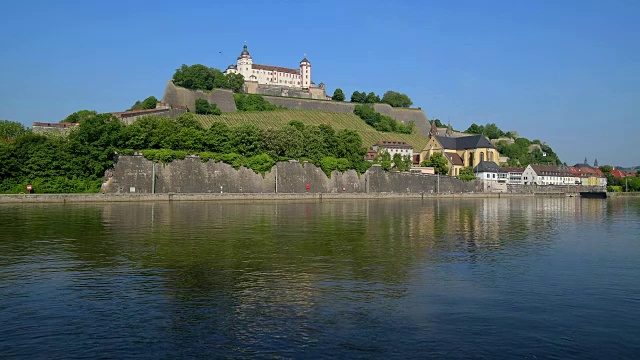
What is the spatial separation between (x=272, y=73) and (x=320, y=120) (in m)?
28.1

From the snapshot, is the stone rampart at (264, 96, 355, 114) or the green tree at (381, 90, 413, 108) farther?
the green tree at (381, 90, 413, 108)

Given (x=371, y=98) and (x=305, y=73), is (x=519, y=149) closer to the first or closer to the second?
(x=371, y=98)

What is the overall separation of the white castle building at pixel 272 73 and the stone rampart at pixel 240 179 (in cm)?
5535

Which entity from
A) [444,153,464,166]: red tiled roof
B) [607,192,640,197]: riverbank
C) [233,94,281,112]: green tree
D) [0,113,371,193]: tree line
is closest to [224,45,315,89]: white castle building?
[233,94,281,112]: green tree

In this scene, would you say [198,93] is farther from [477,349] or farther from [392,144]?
[477,349]

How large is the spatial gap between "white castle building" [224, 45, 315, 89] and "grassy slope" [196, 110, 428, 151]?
22.1 metres

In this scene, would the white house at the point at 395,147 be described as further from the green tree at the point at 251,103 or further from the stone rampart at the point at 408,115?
the green tree at the point at 251,103

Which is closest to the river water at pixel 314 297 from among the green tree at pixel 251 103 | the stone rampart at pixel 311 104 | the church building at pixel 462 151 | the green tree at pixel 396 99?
the church building at pixel 462 151

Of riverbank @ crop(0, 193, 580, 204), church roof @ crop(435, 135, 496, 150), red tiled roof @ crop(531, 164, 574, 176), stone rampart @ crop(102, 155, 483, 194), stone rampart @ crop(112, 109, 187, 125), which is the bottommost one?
riverbank @ crop(0, 193, 580, 204)

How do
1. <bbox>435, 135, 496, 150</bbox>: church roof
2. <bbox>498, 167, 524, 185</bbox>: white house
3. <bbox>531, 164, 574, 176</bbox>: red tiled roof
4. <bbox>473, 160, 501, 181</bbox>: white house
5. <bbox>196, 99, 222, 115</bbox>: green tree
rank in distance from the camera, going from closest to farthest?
<bbox>196, 99, 222, 115</bbox>: green tree < <bbox>473, 160, 501, 181</bbox>: white house < <bbox>498, 167, 524, 185</bbox>: white house < <bbox>435, 135, 496, 150</bbox>: church roof < <bbox>531, 164, 574, 176</bbox>: red tiled roof

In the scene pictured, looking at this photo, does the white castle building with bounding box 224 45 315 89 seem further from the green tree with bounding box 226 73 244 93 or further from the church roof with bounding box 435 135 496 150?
the church roof with bounding box 435 135 496 150

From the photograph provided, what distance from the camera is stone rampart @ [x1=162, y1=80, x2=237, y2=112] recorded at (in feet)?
277

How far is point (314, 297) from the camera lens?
35.7 ft

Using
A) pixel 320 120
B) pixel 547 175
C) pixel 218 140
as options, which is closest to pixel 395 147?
pixel 320 120
